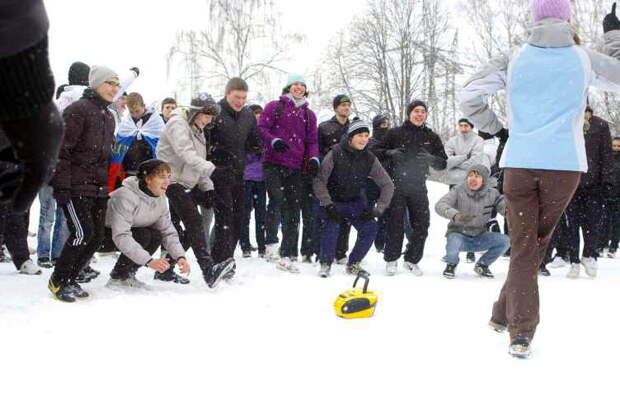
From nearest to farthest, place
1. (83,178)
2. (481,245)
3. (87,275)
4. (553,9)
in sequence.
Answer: (553,9), (83,178), (87,275), (481,245)

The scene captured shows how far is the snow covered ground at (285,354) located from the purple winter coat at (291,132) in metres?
2.03

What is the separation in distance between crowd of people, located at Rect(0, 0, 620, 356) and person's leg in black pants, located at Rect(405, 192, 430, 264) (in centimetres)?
2

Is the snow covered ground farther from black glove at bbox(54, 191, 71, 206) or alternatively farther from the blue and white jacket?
the blue and white jacket

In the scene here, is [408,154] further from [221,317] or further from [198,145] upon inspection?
[221,317]

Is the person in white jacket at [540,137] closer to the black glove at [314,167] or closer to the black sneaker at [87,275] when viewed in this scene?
the black glove at [314,167]

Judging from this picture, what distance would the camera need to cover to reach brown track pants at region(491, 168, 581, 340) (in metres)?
3.69

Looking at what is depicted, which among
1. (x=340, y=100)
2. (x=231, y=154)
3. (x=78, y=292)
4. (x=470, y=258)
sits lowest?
(x=470, y=258)

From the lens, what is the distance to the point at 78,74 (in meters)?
7.23

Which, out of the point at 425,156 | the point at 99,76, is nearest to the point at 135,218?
the point at 99,76

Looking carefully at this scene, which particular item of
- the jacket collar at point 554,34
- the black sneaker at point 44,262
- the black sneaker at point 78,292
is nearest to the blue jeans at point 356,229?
the black sneaker at point 78,292

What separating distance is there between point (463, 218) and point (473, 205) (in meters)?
0.25

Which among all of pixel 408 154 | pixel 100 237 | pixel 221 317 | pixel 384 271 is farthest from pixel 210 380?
pixel 408 154

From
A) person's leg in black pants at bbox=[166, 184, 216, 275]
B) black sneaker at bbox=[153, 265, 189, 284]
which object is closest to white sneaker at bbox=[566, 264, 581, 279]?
person's leg in black pants at bbox=[166, 184, 216, 275]

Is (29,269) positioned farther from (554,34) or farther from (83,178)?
(554,34)
